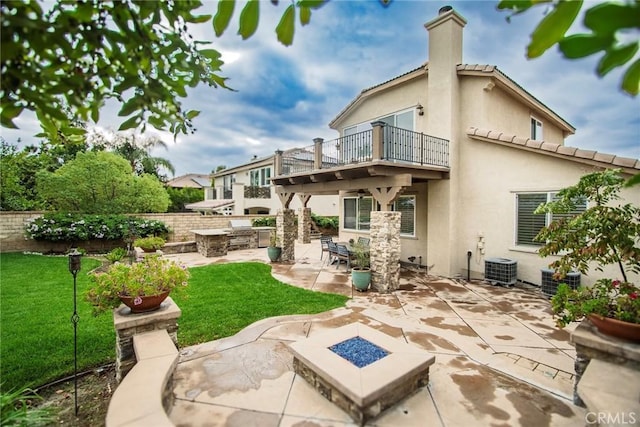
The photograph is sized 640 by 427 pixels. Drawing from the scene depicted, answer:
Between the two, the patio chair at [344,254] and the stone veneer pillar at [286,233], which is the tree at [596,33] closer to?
the patio chair at [344,254]

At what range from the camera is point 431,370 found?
4.05 metres

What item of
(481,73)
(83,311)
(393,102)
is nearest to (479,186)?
(481,73)

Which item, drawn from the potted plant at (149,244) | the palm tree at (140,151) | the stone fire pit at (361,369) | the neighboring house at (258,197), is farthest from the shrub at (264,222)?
the stone fire pit at (361,369)

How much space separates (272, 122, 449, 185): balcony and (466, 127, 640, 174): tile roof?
1116 millimetres

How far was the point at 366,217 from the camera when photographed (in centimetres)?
1360

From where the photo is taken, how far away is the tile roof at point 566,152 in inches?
242

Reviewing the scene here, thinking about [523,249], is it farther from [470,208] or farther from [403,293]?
[403,293]

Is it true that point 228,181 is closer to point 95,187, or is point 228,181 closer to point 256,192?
point 256,192

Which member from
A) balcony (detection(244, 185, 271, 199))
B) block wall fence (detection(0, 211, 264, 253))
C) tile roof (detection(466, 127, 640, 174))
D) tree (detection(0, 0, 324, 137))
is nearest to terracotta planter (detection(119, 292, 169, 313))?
tree (detection(0, 0, 324, 137))

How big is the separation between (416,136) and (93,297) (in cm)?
904

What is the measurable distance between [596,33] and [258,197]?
960 inches

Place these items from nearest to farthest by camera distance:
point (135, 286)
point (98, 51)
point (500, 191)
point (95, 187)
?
point (98, 51)
point (135, 286)
point (500, 191)
point (95, 187)

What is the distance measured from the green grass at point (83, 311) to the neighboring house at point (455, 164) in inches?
123

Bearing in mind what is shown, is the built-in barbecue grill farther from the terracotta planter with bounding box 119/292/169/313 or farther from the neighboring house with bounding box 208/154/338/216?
the terracotta planter with bounding box 119/292/169/313
